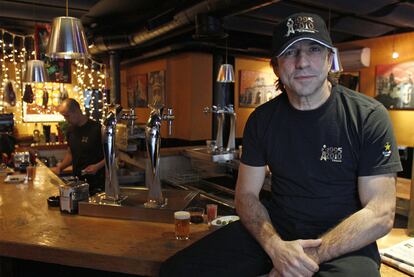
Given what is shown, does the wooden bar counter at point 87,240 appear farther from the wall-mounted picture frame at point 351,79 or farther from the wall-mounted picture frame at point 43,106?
the wall-mounted picture frame at point 43,106

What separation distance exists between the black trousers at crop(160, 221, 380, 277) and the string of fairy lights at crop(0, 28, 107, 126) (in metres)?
6.18

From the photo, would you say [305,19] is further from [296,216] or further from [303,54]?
[296,216]

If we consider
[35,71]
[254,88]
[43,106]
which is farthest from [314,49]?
[43,106]

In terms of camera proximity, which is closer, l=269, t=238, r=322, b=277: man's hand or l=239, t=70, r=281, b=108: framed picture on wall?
l=269, t=238, r=322, b=277: man's hand

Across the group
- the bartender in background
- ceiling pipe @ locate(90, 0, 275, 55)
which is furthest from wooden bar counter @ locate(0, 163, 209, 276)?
ceiling pipe @ locate(90, 0, 275, 55)

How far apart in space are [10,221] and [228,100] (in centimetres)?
692

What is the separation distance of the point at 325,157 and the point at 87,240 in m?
1.08

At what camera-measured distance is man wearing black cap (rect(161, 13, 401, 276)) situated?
3.99 feet

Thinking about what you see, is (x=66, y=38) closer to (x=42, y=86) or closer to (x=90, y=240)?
(x=90, y=240)

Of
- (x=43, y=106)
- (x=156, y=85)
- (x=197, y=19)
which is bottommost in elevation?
(x=43, y=106)

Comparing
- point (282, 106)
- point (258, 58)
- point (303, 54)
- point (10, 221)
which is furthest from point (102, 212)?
point (258, 58)

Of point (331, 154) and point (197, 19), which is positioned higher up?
point (197, 19)

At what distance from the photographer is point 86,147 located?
12.5ft

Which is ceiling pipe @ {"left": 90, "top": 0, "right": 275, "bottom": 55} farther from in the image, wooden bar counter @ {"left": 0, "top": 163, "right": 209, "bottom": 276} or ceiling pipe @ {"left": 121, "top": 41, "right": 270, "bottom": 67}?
wooden bar counter @ {"left": 0, "top": 163, "right": 209, "bottom": 276}
